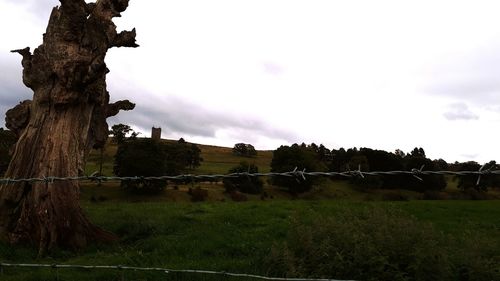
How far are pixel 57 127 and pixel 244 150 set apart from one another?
396ft

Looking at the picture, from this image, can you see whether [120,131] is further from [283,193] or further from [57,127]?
[57,127]

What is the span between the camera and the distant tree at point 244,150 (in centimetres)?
13175

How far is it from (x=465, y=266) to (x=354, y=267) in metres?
1.86

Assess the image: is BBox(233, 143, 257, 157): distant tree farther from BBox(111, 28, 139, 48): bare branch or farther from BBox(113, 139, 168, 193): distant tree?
BBox(111, 28, 139, 48): bare branch

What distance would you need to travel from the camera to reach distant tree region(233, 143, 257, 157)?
13175cm

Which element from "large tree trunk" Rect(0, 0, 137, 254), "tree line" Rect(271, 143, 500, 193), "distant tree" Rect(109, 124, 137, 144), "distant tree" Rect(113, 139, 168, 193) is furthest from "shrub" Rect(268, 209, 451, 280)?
"distant tree" Rect(109, 124, 137, 144)

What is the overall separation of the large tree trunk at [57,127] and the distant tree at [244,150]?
11510 cm

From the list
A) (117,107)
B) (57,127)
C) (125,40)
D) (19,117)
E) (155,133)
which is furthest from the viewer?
(155,133)

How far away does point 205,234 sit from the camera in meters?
13.6

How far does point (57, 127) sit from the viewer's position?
46.5 feet

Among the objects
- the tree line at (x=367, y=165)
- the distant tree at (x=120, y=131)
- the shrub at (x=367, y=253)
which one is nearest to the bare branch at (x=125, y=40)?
the shrub at (x=367, y=253)

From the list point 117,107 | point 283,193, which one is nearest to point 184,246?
point 117,107

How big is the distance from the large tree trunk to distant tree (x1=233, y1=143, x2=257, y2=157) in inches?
4531

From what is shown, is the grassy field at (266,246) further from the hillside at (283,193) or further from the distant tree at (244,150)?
the distant tree at (244,150)
